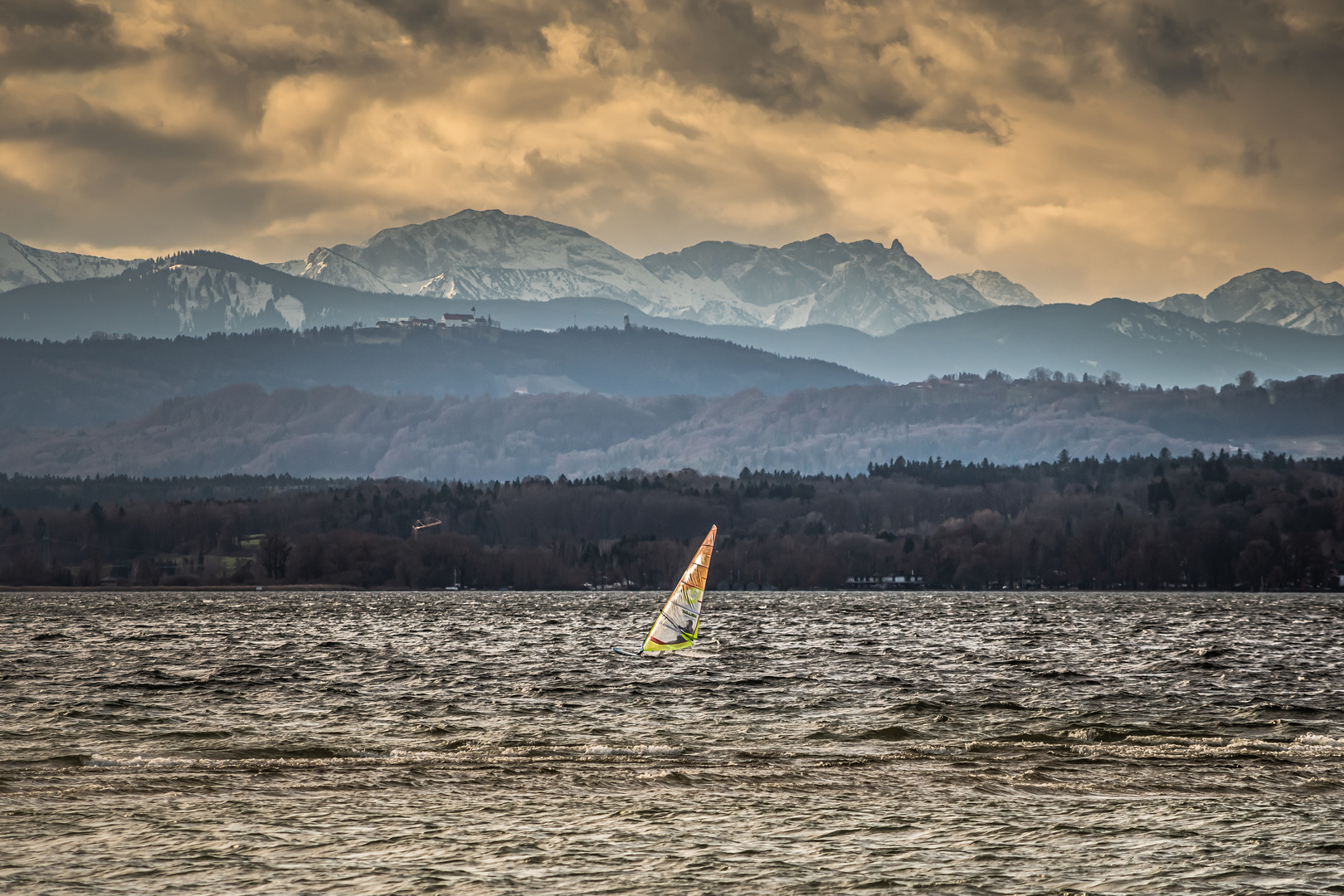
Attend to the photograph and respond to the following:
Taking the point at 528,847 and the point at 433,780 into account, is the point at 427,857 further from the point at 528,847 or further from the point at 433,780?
the point at 433,780

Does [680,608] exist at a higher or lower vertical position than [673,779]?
higher

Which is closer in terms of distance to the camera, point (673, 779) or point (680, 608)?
point (673, 779)

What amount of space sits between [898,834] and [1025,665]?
66.0m

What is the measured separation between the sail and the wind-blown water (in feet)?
19.8

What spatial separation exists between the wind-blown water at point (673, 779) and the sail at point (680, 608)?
603cm

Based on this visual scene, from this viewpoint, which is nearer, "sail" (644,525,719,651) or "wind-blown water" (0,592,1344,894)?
"wind-blown water" (0,592,1344,894)

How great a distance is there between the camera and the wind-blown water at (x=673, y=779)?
97.2 ft

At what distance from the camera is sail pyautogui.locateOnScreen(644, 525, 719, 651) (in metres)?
98.4

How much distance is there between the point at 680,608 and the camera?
10038cm

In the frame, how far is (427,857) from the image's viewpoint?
30.8 meters

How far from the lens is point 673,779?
4262 cm

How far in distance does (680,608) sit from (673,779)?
5777cm

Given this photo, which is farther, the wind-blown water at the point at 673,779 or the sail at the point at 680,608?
the sail at the point at 680,608

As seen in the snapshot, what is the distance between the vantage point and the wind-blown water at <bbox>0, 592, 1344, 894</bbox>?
29.6 metres
